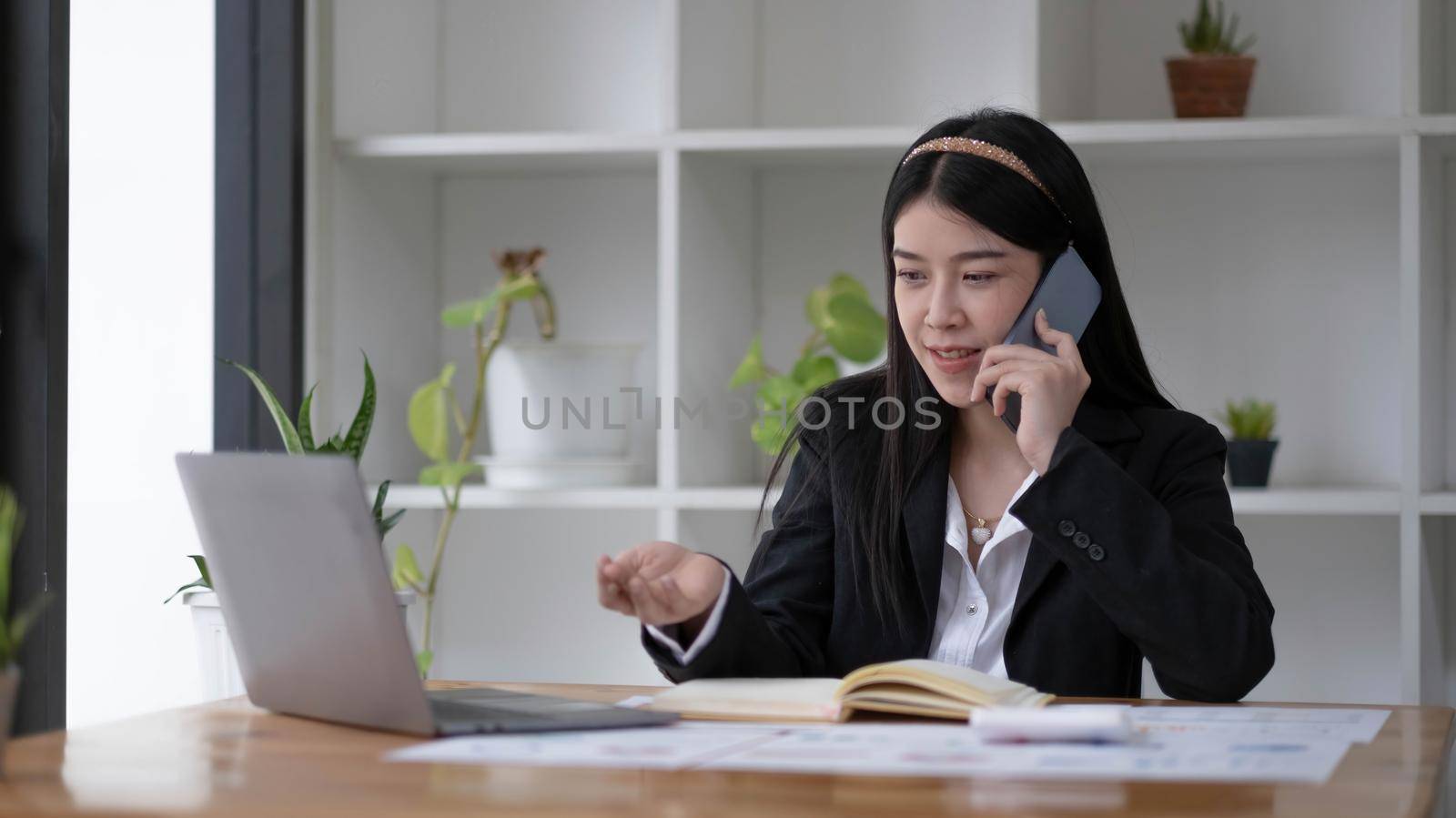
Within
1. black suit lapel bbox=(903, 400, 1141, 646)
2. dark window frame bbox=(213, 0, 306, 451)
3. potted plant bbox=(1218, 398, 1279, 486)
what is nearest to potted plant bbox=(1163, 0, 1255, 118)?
potted plant bbox=(1218, 398, 1279, 486)

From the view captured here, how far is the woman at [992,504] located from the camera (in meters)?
1.54

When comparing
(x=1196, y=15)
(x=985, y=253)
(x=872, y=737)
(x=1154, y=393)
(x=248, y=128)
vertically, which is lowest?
(x=872, y=737)

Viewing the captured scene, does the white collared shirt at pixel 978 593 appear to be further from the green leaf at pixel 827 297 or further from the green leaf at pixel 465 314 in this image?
the green leaf at pixel 465 314

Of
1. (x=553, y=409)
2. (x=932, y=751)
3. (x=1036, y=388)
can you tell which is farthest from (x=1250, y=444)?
(x=932, y=751)

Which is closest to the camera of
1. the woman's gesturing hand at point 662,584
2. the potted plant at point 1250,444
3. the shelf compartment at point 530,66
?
the woman's gesturing hand at point 662,584

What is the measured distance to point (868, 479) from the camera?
1885 millimetres

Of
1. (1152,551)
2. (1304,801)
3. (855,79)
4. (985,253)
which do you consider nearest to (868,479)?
(985,253)

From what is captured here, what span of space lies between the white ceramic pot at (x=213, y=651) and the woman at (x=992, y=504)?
0.67m

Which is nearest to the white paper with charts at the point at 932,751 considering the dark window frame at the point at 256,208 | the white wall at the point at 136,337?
the white wall at the point at 136,337

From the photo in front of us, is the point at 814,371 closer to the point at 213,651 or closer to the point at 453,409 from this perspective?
the point at 453,409

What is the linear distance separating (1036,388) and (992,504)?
0.84ft

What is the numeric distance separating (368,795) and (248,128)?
1915 mm

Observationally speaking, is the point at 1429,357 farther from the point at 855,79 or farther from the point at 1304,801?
the point at 1304,801

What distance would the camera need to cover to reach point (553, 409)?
8.89 ft
